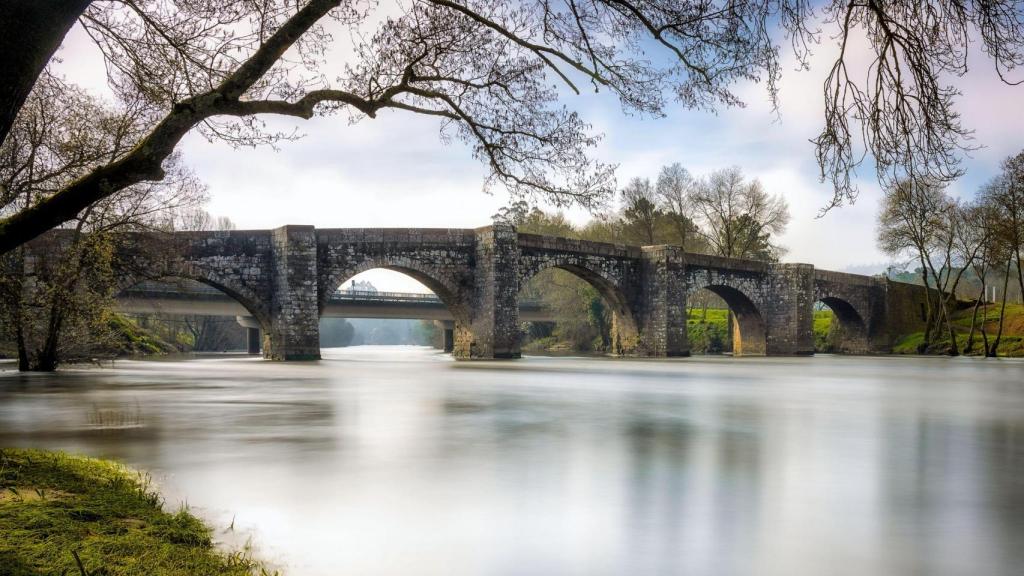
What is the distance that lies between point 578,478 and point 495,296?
2373 cm

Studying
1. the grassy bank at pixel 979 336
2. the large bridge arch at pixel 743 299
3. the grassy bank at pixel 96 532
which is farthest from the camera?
the grassy bank at pixel 979 336

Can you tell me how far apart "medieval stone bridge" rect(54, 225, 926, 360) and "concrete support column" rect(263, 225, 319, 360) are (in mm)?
35

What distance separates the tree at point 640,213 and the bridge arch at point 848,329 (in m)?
11.7

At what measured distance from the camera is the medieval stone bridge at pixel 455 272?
26484 mm

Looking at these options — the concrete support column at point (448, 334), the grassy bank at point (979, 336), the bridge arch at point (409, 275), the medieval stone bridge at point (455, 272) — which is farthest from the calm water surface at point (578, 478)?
the concrete support column at point (448, 334)

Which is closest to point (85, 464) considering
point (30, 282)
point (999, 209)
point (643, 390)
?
point (643, 390)

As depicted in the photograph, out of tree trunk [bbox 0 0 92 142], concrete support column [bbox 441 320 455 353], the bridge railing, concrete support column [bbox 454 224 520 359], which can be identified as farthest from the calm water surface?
concrete support column [bbox 441 320 455 353]

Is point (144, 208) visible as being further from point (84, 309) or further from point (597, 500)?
point (597, 500)

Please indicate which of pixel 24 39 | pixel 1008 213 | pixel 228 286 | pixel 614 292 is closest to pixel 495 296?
pixel 614 292

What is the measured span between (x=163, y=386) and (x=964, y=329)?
44844mm

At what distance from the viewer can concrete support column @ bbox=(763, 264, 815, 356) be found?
42406 millimetres

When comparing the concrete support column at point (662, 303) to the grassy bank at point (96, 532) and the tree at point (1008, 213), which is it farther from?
the grassy bank at point (96, 532)

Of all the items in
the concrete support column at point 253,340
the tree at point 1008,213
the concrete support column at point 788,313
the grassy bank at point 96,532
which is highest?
the tree at point 1008,213

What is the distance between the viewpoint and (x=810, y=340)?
141 ft
